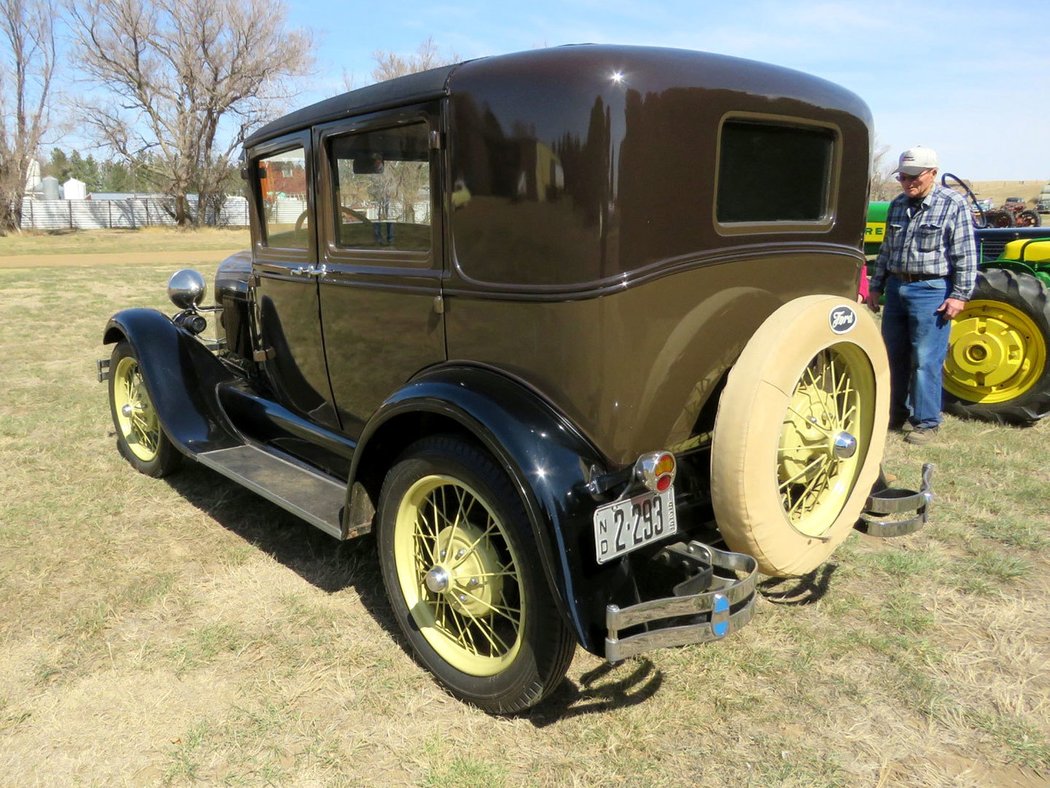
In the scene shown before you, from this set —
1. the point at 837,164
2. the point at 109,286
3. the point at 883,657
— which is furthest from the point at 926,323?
the point at 109,286

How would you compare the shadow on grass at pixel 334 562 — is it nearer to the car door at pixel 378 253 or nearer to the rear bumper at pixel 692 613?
the rear bumper at pixel 692 613

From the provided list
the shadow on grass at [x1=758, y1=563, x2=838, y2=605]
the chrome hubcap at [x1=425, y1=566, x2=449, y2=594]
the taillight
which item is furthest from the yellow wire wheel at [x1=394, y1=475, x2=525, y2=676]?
the shadow on grass at [x1=758, y1=563, x2=838, y2=605]

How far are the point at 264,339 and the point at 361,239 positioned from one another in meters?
1.17

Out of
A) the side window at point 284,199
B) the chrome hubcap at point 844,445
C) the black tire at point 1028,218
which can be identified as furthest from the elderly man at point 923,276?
the black tire at point 1028,218

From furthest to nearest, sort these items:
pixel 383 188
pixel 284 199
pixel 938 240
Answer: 1. pixel 938 240
2. pixel 284 199
3. pixel 383 188

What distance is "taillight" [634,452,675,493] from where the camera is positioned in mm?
2102

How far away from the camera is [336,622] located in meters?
2.89

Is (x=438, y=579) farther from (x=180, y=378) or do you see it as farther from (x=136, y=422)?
(x=136, y=422)

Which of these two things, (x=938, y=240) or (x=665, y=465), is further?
(x=938, y=240)

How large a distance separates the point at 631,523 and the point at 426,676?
0.99 m

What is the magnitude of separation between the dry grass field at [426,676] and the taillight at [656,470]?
2.55 feet

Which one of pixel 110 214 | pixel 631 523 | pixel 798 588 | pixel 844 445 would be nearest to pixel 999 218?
pixel 798 588

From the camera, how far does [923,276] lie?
4543 mm

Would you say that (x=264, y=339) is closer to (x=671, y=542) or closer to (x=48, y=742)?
(x=48, y=742)
